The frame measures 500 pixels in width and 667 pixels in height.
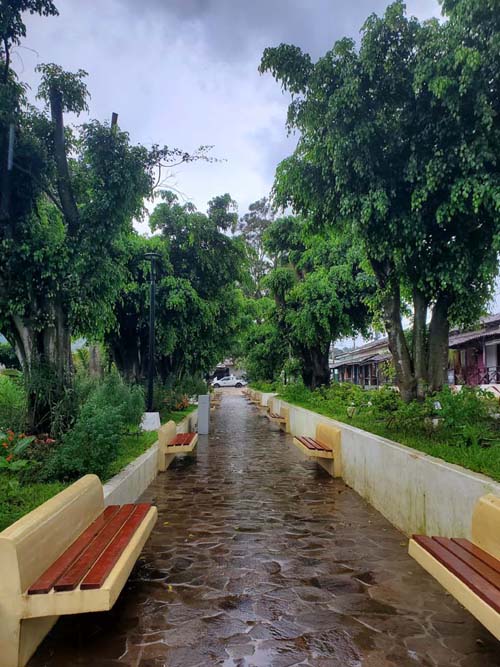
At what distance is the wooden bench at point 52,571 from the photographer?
2588mm

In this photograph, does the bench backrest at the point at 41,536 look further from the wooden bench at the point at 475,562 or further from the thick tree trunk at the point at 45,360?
the thick tree trunk at the point at 45,360

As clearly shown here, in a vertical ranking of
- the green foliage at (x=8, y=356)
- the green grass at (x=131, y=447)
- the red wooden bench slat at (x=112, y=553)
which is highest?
the green foliage at (x=8, y=356)

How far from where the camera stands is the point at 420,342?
7.41m

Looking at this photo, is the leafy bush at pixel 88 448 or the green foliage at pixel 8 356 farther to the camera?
the green foliage at pixel 8 356

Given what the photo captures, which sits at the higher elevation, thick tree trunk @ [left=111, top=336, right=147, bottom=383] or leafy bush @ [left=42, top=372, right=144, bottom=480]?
thick tree trunk @ [left=111, top=336, right=147, bottom=383]

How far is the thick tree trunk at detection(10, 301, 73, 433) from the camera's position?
709 centimetres

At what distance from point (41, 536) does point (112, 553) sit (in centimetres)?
49

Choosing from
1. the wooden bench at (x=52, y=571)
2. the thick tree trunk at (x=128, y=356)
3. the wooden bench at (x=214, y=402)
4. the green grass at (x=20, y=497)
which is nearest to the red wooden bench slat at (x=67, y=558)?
the wooden bench at (x=52, y=571)

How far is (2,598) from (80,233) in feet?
19.7

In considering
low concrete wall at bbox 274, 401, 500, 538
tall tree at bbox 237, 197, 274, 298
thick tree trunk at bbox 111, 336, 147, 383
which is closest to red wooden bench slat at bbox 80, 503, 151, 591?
low concrete wall at bbox 274, 401, 500, 538

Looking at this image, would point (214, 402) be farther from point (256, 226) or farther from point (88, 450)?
point (88, 450)

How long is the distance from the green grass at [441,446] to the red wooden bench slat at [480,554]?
0.73 metres

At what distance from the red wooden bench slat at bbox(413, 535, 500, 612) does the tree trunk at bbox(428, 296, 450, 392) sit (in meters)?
4.23

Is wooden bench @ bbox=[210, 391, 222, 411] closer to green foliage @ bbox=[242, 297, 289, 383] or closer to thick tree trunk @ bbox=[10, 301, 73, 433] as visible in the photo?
green foliage @ bbox=[242, 297, 289, 383]
